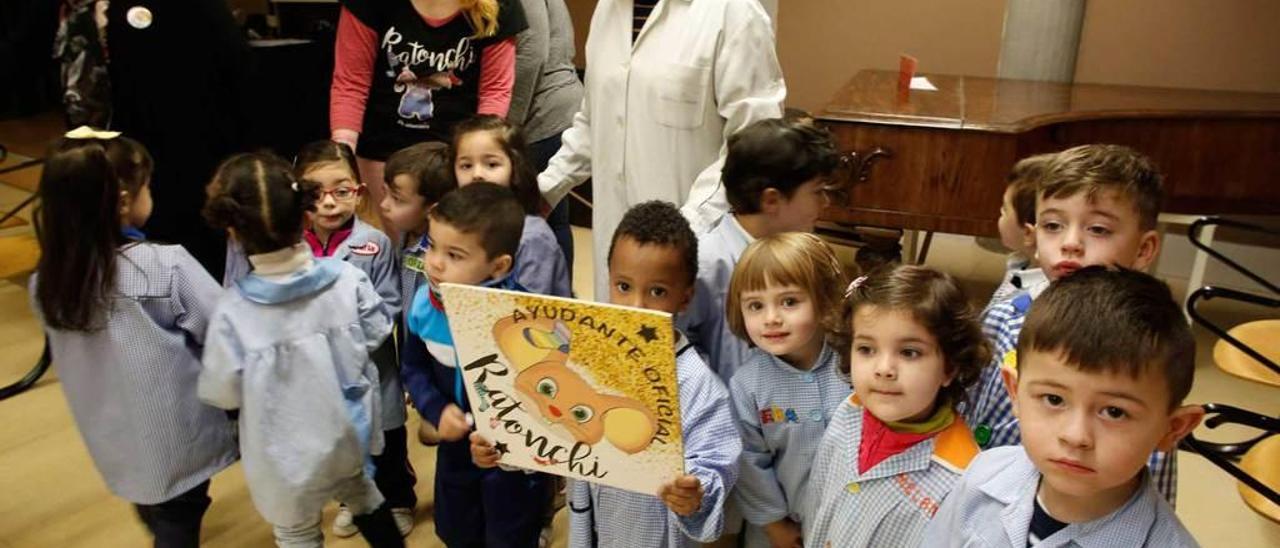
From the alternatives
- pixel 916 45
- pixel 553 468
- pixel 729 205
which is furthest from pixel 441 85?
pixel 916 45

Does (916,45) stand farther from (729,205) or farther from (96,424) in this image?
(96,424)

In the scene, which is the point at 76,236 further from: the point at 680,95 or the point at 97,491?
the point at 680,95

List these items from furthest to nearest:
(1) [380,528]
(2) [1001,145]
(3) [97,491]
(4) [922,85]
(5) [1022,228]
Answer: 1. (4) [922,85]
2. (2) [1001,145]
3. (3) [97,491]
4. (1) [380,528]
5. (5) [1022,228]

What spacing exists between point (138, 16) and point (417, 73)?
2.72ft

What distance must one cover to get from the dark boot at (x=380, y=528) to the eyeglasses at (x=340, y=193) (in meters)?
0.75

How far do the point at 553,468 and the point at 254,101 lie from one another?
1.98 m

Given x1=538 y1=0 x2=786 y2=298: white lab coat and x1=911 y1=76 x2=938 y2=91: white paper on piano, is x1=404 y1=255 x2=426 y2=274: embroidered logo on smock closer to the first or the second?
x1=538 y1=0 x2=786 y2=298: white lab coat

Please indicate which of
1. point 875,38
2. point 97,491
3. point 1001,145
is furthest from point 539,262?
point 875,38

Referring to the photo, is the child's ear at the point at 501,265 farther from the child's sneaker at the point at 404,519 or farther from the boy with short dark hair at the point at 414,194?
the child's sneaker at the point at 404,519

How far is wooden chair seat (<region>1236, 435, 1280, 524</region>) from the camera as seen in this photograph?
1.82m

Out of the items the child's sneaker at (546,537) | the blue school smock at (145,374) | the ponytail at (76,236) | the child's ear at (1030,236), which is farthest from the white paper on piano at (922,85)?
the ponytail at (76,236)

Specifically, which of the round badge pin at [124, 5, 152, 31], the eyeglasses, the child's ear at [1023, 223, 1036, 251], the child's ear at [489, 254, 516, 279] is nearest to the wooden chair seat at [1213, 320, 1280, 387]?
the child's ear at [1023, 223, 1036, 251]

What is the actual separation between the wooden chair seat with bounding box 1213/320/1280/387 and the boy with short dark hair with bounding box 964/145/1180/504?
1054 mm

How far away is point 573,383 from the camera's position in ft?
4.37
